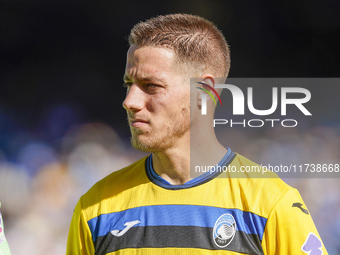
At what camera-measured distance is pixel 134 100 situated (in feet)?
4.77

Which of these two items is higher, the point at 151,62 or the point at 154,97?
the point at 151,62

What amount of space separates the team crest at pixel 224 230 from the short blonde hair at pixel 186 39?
0.59m

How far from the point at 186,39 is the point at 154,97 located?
270mm

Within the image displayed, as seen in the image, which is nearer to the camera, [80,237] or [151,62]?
[151,62]

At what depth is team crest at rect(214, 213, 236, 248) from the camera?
141 centimetres

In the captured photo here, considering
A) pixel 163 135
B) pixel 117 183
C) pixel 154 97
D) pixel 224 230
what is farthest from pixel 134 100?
pixel 224 230

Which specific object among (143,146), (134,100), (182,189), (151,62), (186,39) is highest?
(186,39)

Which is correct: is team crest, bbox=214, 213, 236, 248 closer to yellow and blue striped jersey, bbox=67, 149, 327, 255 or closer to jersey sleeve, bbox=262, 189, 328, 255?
yellow and blue striped jersey, bbox=67, 149, 327, 255

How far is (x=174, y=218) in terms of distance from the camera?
58.5 inches

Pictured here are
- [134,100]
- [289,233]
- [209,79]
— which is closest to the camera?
[289,233]

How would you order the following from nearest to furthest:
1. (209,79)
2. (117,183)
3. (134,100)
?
(134,100) → (209,79) → (117,183)

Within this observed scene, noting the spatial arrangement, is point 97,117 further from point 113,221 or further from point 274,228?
point 274,228

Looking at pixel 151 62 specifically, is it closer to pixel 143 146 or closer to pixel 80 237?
pixel 143 146

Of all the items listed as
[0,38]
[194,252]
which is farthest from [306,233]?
[0,38]
